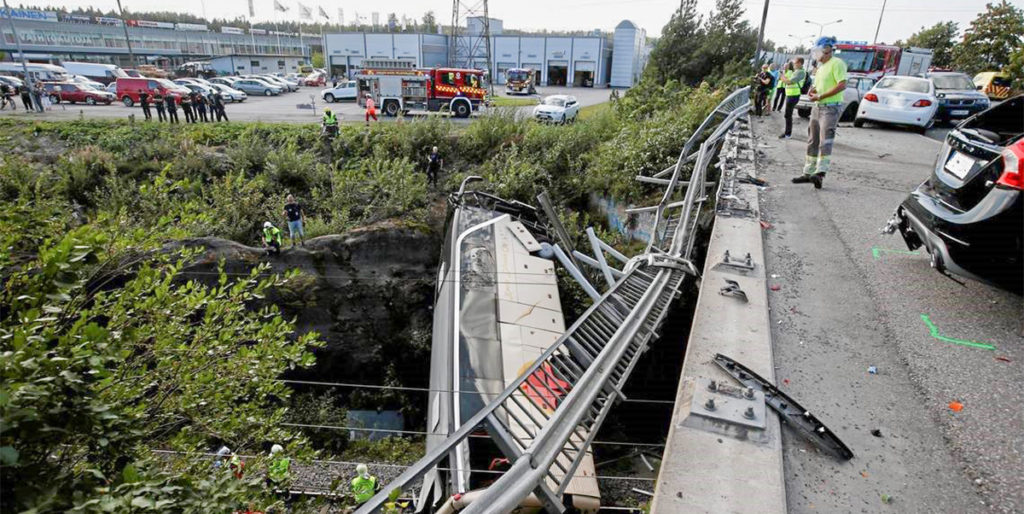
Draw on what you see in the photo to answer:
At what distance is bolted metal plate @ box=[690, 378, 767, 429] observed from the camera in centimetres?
266

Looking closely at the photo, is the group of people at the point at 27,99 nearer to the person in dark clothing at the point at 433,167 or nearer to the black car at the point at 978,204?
the person in dark clothing at the point at 433,167

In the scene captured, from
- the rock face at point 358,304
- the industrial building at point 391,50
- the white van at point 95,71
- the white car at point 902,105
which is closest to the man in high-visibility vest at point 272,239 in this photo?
the rock face at point 358,304

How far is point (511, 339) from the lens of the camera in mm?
6453

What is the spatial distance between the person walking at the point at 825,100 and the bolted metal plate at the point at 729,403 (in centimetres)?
501

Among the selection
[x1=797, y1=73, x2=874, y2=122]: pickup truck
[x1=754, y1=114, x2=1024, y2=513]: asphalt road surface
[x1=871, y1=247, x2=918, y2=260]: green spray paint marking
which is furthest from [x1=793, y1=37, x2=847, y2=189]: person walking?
[x1=797, y1=73, x2=874, y2=122]: pickup truck

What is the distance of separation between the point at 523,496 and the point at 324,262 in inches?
418

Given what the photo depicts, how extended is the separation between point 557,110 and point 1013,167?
20582 mm

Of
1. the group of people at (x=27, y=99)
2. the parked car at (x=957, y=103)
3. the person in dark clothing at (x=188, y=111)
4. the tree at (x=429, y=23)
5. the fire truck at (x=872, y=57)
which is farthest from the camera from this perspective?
the tree at (x=429, y=23)

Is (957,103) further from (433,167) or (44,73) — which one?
(44,73)

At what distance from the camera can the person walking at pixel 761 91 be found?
1325 cm

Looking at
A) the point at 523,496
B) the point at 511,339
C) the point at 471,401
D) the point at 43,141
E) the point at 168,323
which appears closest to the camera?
the point at 523,496

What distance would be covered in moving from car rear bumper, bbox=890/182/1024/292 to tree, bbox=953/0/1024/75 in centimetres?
3156

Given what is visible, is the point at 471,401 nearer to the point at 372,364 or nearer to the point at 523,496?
the point at 523,496

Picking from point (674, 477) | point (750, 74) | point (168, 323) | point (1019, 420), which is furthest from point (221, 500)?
point (750, 74)
